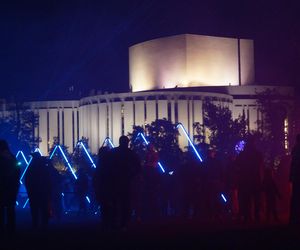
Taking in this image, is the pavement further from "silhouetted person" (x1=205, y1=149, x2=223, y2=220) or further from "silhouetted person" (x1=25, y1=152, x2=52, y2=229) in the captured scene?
"silhouetted person" (x1=205, y1=149, x2=223, y2=220)

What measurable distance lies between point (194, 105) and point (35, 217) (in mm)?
47749

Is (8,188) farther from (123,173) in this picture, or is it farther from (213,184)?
(213,184)

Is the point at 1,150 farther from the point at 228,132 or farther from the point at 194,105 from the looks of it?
the point at 194,105

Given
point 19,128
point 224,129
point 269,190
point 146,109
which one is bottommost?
point 269,190

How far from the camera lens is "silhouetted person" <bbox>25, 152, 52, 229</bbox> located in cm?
1291

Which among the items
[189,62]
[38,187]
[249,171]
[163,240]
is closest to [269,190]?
[249,171]

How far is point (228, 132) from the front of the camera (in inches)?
1731

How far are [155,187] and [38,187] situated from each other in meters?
3.26

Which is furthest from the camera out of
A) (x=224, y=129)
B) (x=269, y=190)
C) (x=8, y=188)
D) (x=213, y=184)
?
(x=224, y=129)

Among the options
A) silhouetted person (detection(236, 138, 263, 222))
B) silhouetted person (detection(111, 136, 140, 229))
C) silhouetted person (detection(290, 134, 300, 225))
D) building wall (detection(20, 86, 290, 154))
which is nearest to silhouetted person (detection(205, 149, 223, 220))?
silhouetted person (detection(236, 138, 263, 222))

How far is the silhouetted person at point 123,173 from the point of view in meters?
10.5

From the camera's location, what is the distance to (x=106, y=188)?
11.0 meters

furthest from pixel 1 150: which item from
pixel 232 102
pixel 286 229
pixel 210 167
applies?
pixel 232 102

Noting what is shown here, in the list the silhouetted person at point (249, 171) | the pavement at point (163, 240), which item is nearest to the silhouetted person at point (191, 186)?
the silhouetted person at point (249, 171)
